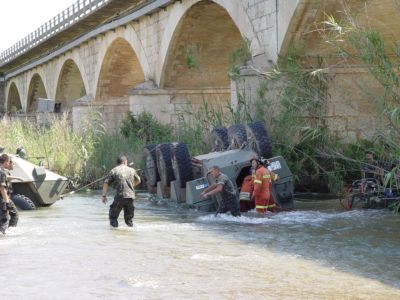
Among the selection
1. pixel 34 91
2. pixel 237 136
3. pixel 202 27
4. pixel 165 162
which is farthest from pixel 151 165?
pixel 34 91

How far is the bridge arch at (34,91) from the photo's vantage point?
52.5 m

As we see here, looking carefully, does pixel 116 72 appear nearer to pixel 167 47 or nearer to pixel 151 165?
pixel 167 47

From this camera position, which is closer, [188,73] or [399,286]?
[399,286]

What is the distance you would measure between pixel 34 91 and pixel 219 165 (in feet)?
142

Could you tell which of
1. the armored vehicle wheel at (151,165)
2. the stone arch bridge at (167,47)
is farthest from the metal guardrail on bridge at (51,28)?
the armored vehicle wheel at (151,165)

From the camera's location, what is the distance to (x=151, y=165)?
1598 cm

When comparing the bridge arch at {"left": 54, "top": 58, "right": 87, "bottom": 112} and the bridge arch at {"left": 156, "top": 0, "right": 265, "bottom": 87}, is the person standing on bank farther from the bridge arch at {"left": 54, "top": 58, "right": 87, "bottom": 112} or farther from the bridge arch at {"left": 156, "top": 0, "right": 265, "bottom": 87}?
the bridge arch at {"left": 54, "top": 58, "right": 87, "bottom": 112}

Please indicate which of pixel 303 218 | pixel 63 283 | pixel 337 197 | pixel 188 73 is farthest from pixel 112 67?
pixel 63 283

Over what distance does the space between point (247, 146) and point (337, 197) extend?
293 centimetres

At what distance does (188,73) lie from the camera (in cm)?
2528

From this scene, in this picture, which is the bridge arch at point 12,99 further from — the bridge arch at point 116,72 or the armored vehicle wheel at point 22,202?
the armored vehicle wheel at point 22,202

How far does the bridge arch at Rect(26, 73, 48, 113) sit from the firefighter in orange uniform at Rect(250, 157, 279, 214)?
4049 cm

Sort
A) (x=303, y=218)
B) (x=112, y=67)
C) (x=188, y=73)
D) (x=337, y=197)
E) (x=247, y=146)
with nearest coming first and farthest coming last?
(x=303, y=218), (x=247, y=146), (x=337, y=197), (x=188, y=73), (x=112, y=67)

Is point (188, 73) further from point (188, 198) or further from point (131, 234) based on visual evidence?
point (131, 234)
